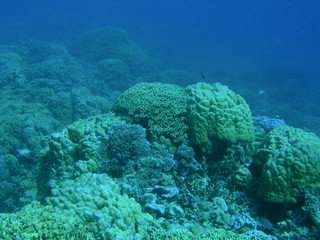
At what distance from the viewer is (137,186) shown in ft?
15.4

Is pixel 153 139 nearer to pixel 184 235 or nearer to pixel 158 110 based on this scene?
pixel 158 110

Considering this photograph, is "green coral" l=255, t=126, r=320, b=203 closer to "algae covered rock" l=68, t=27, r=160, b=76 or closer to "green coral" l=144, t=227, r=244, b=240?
"green coral" l=144, t=227, r=244, b=240

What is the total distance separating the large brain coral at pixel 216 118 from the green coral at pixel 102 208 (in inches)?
89.2

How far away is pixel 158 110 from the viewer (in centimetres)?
596

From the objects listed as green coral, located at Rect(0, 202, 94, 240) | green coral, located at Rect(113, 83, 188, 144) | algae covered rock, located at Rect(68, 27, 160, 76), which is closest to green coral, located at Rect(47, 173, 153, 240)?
green coral, located at Rect(0, 202, 94, 240)

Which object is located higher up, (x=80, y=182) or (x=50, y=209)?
(x=80, y=182)

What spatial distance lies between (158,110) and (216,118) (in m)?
1.28

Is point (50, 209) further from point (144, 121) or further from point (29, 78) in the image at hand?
point (29, 78)

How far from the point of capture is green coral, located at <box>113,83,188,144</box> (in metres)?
5.83

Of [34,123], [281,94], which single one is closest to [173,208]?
[34,123]

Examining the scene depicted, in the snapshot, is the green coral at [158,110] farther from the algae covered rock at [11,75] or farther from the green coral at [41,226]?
the algae covered rock at [11,75]

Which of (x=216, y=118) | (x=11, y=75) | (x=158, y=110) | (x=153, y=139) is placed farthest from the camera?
(x=11, y=75)

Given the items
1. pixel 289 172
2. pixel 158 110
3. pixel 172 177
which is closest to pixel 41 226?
pixel 172 177

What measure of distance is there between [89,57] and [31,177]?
766 inches
